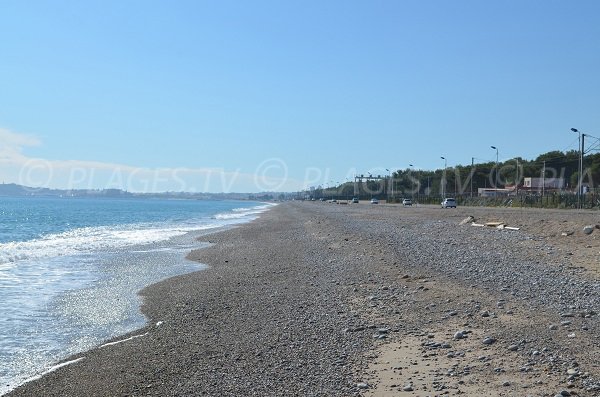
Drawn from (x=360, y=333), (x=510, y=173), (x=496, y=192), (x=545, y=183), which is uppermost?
(x=510, y=173)

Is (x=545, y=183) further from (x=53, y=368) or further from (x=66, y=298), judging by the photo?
(x=53, y=368)

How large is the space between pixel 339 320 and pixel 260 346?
6.79ft

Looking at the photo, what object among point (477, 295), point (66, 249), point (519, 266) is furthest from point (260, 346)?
point (66, 249)

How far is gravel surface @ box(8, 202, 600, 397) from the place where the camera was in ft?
Result: 25.5

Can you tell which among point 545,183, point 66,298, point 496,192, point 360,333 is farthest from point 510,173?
point 360,333

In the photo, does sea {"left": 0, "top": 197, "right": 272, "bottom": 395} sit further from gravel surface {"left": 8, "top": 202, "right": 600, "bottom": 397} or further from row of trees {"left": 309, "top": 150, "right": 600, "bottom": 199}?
row of trees {"left": 309, "top": 150, "right": 600, "bottom": 199}

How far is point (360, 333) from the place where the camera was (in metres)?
10.5

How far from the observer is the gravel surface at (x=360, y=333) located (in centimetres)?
777

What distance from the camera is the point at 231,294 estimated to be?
16375mm

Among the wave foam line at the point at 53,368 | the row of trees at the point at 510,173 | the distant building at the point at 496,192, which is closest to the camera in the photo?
the wave foam line at the point at 53,368

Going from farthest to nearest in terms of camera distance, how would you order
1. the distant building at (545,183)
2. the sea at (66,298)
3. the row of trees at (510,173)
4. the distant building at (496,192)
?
the row of trees at (510,173) → the distant building at (545,183) → the distant building at (496,192) → the sea at (66,298)

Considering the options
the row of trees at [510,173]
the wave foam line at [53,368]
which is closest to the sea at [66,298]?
the wave foam line at [53,368]

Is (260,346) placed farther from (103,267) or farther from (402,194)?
(402,194)

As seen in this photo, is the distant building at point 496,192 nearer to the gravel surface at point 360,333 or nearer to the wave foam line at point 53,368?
the gravel surface at point 360,333
